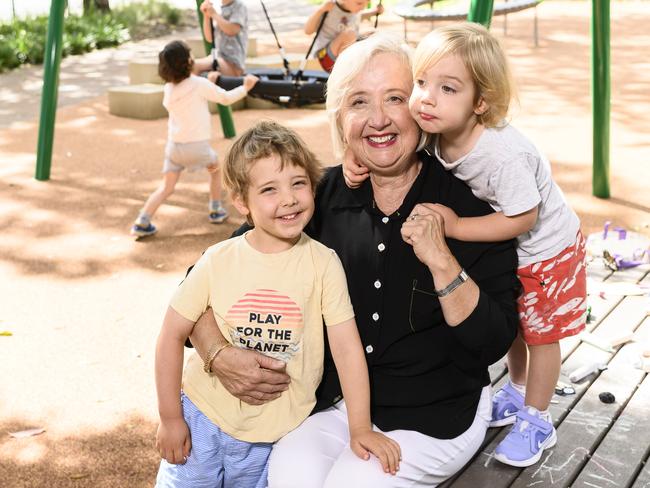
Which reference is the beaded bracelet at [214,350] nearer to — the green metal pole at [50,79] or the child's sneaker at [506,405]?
the child's sneaker at [506,405]

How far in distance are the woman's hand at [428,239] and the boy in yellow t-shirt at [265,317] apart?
8.8 inches

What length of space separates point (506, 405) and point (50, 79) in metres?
5.52

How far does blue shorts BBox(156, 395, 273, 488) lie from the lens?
8.61ft

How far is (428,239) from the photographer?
97.3 inches

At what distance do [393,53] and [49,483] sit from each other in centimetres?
214

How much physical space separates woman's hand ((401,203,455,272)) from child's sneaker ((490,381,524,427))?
749mm

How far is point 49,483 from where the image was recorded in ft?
11.7

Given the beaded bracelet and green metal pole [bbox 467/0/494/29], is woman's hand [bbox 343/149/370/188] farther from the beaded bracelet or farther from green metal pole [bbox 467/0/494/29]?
green metal pole [bbox 467/0/494/29]

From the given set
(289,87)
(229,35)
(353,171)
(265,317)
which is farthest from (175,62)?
(265,317)

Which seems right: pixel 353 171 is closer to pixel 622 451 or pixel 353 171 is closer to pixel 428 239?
pixel 428 239

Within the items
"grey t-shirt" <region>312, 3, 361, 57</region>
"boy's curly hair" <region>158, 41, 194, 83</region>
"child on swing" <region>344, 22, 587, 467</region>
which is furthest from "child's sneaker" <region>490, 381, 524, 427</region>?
"grey t-shirt" <region>312, 3, 361, 57</region>

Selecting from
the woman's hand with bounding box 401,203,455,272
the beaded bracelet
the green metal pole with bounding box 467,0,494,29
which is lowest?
the beaded bracelet

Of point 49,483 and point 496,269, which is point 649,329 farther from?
point 49,483

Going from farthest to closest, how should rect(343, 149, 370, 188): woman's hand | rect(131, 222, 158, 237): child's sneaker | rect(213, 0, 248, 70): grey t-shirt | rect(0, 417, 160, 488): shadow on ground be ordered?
rect(213, 0, 248, 70): grey t-shirt → rect(131, 222, 158, 237): child's sneaker → rect(0, 417, 160, 488): shadow on ground → rect(343, 149, 370, 188): woman's hand
